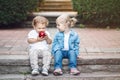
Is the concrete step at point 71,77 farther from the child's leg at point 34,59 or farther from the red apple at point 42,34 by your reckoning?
the red apple at point 42,34

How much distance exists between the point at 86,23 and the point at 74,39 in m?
5.12

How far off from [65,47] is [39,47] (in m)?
0.41

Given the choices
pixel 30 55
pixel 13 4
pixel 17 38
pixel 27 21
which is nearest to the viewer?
pixel 30 55

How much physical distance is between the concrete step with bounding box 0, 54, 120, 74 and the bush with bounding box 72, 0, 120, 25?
449cm

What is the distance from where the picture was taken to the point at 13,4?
9.68m

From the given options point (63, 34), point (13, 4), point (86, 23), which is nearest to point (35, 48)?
point (63, 34)

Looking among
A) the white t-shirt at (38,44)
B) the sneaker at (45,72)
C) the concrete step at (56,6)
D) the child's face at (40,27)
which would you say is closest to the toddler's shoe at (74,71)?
the sneaker at (45,72)

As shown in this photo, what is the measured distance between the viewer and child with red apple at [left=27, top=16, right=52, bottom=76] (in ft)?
17.0

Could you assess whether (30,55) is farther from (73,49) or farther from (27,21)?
(27,21)

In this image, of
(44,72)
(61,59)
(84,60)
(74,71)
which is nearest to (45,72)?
(44,72)

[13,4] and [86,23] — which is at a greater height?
[13,4]

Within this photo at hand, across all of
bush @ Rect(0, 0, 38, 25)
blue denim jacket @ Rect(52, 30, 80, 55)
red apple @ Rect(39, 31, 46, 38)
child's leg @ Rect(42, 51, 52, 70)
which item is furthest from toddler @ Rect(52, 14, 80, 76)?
bush @ Rect(0, 0, 38, 25)

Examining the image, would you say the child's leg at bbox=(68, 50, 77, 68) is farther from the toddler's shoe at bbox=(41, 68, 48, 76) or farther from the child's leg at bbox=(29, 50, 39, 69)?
the child's leg at bbox=(29, 50, 39, 69)

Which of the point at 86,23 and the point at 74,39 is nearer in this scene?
the point at 74,39
